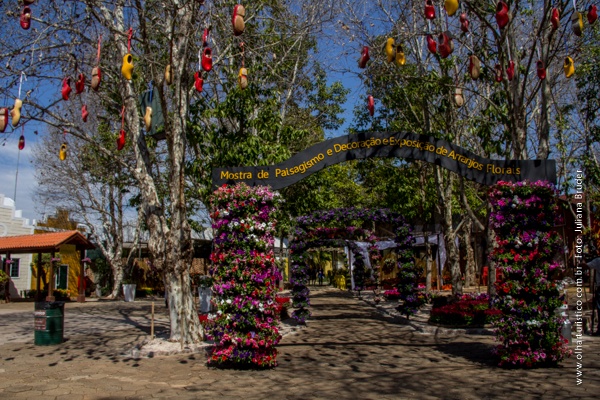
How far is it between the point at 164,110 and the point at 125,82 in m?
1.80

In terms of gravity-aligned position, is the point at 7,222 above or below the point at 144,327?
above

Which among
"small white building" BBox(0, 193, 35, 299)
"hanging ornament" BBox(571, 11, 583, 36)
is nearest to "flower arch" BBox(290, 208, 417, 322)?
"hanging ornament" BBox(571, 11, 583, 36)

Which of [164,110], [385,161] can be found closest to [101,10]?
[164,110]

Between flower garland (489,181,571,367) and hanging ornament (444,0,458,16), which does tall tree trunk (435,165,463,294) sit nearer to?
flower garland (489,181,571,367)

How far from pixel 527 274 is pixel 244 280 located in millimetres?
4677

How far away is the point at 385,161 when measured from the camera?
21219mm

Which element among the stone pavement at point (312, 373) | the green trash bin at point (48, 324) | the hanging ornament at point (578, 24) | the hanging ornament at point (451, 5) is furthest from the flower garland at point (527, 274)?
the green trash bin at point (48, 324)

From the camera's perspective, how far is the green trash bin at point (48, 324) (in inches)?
447

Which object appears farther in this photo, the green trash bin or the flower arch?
the flower arch

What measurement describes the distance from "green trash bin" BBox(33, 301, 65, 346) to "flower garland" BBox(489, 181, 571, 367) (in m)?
9.29

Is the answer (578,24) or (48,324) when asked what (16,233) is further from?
(578,24)

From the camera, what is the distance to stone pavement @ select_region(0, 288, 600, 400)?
7000mm

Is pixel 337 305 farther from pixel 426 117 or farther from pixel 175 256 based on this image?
pixel 175 256

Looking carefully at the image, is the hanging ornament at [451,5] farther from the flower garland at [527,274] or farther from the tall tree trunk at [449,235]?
the tall tree trunk at [449,235]
